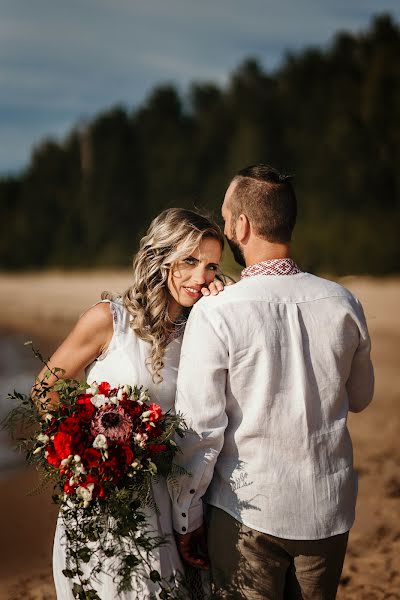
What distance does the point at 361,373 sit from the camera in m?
2.80

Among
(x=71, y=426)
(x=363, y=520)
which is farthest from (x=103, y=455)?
(x=363, y=520)

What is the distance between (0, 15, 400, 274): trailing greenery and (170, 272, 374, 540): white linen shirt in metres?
21.1

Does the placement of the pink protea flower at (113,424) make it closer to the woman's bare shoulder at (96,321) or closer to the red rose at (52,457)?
the red rose at (52,457)

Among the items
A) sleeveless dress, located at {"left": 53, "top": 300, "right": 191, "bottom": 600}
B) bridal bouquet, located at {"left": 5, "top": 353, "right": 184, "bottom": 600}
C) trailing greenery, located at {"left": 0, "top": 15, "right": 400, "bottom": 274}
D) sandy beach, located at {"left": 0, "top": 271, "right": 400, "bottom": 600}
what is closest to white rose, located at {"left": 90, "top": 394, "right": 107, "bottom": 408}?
bridal bouquet, located at {"left": 5, "top": 353, "right": 184, "bottom": 600}

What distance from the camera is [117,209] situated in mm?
39531

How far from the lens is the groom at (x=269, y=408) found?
2.50 metres

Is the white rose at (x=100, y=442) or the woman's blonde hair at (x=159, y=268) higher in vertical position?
the woman's blonde hair at (x=159, y=268)

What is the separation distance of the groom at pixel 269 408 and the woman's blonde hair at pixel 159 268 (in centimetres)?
44

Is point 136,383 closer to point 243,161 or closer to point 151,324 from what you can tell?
point 151,324

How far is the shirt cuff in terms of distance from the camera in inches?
107

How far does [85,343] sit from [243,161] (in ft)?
101

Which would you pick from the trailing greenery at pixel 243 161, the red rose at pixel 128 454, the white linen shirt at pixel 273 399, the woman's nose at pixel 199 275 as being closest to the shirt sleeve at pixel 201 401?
the white linen shirt at pixel 273 399

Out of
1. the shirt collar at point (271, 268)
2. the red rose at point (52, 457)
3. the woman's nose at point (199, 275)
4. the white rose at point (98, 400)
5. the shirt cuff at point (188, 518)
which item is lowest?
the shirt cuff at point (188, 518)

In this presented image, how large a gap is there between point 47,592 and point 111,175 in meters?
36.4
